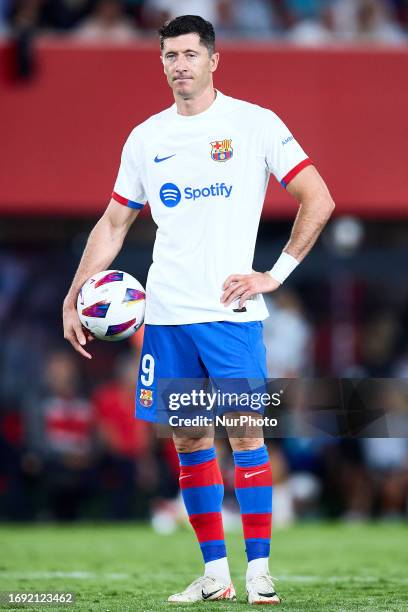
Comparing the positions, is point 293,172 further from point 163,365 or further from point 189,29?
point 163,365

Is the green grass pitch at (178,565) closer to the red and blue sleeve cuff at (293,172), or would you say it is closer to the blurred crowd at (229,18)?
the red and blue sleeve cuff at (293,172)

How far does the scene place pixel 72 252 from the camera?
12109mm

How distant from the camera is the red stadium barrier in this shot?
11016 mm

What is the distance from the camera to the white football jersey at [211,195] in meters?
5.33

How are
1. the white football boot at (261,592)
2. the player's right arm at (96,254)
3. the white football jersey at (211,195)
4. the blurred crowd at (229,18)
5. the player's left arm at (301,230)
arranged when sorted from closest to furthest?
the white football boot at (261,592) < the player's left arm at (301,230) < the white football jersey at (211,195) < the player's right arm at (96,254) < the blurred crowd at (229,18)

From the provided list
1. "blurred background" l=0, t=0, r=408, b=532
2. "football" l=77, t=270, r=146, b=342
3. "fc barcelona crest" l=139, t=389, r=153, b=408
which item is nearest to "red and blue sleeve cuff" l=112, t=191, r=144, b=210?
"football" l=77, t=270, r=146, b=342

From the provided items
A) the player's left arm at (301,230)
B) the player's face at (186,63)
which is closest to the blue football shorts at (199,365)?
the player's left arm at (301,230)

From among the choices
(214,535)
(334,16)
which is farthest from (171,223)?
(334,16)

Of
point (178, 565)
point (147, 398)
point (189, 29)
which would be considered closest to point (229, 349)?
point (147, 398)

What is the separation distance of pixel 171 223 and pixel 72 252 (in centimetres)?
679

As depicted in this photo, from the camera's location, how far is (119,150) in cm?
1105

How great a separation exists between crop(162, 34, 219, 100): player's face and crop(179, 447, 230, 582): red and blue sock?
60.3 inches

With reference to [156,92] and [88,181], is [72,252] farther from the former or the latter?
[156,92]

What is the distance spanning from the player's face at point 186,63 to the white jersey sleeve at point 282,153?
0.34 metres
